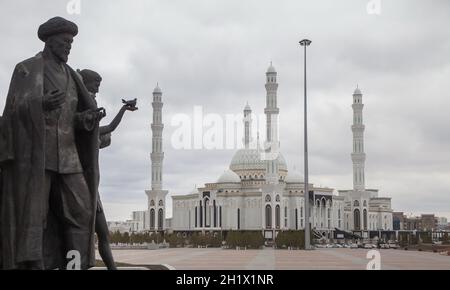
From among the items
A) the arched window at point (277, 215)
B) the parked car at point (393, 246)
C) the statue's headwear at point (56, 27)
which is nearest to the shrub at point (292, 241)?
the parked car at point (393, 246)

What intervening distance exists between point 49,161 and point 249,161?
7599cm

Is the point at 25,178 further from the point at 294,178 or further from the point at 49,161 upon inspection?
the point at 294,178

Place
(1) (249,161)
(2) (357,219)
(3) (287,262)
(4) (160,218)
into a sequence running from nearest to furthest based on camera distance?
(3) (287,262)
(4) (160,218)
(2) (357,219)
(1) (249,161)

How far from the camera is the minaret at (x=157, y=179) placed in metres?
69.8

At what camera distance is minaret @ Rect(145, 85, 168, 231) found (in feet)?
229

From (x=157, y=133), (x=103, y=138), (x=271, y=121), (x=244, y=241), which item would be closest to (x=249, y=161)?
(x=157, y=133)

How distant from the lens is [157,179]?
73500 mm

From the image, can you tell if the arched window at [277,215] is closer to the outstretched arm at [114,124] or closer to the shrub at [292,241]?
the shrub at [292,241]

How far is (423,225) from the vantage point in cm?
11519

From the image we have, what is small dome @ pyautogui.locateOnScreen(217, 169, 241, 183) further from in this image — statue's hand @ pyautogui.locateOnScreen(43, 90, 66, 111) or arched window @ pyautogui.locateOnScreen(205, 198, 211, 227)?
statue's hand @ pyautogui.locateOnScreen(43, 90, 66, 111)

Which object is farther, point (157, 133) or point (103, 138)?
point (157, 133)

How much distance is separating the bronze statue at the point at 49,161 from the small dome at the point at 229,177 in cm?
7109
